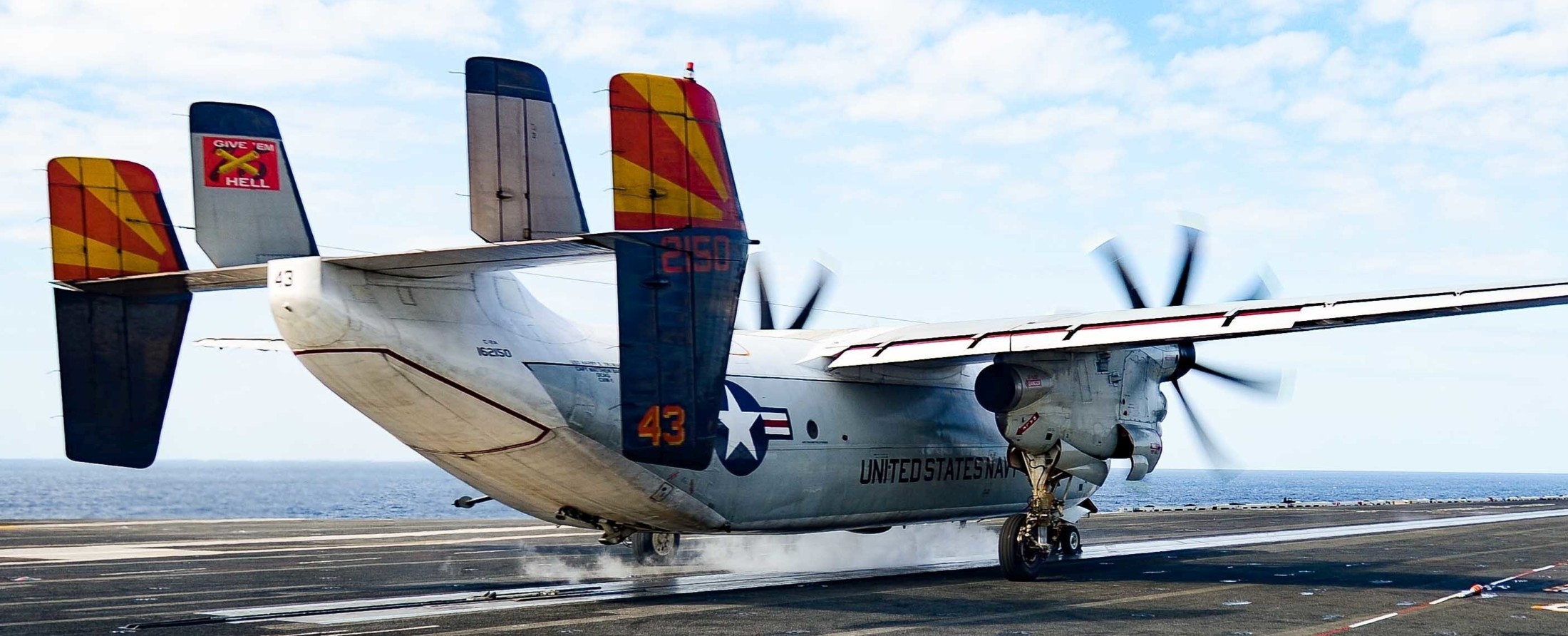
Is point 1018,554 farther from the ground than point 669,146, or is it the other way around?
point 669,146

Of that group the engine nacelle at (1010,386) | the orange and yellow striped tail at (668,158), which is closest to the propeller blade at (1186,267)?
the engine nacelle at (1010,386)

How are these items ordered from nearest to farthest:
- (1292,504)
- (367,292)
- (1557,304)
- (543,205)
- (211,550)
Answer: (543,205), (367,292), (1557,304), (211,550), (1292,504)

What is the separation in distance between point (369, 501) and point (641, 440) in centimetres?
11122

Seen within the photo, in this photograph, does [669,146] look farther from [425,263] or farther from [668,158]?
[425,263]

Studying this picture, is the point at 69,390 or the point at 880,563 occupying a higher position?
the point at 69,390

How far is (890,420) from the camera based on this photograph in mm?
21344

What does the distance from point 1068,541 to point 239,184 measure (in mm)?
14745

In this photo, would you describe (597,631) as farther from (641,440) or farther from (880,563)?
(880,563)

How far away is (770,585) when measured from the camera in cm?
1998

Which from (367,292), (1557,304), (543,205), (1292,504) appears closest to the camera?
(543,205)

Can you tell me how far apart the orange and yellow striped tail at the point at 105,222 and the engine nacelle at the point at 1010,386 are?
11.9 m

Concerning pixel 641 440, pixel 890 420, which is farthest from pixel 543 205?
pixel 890 420

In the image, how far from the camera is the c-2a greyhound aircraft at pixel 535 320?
13.1 metres

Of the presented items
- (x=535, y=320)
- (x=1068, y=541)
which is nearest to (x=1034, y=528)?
(x=1068, y=541)
